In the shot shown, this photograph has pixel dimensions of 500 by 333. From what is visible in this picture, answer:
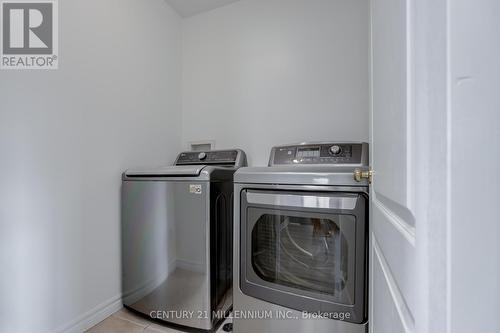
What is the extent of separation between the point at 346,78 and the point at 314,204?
3.64 feet

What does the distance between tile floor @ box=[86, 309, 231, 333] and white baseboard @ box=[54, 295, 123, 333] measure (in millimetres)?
28

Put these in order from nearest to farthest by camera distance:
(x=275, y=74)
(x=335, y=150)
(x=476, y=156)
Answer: (x=476, y=156) < (x=335, y=150) < (x=275, y=74)

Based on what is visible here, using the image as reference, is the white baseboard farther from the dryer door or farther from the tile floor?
the dryer door

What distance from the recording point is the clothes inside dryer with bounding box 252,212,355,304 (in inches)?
36.8

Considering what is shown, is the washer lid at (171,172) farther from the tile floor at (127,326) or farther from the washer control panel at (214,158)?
the tile floor at (127,326)

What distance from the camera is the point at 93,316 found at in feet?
4.17

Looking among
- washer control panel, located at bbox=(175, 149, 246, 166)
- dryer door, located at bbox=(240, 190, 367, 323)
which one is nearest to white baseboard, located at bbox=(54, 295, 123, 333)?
dryer door, located at bbox=(240, 190, 367, 323)

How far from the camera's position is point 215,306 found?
1238mm

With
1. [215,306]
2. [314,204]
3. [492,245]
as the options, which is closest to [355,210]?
[314,204]

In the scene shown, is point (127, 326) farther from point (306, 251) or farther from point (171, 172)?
point (306, 251)

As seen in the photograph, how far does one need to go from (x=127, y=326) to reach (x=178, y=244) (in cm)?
59

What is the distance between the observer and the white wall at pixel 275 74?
1.58 meters

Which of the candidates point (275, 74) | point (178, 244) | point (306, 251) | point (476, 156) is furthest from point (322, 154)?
point (476, 156)

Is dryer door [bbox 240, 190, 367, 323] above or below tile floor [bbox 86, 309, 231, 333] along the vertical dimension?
above
